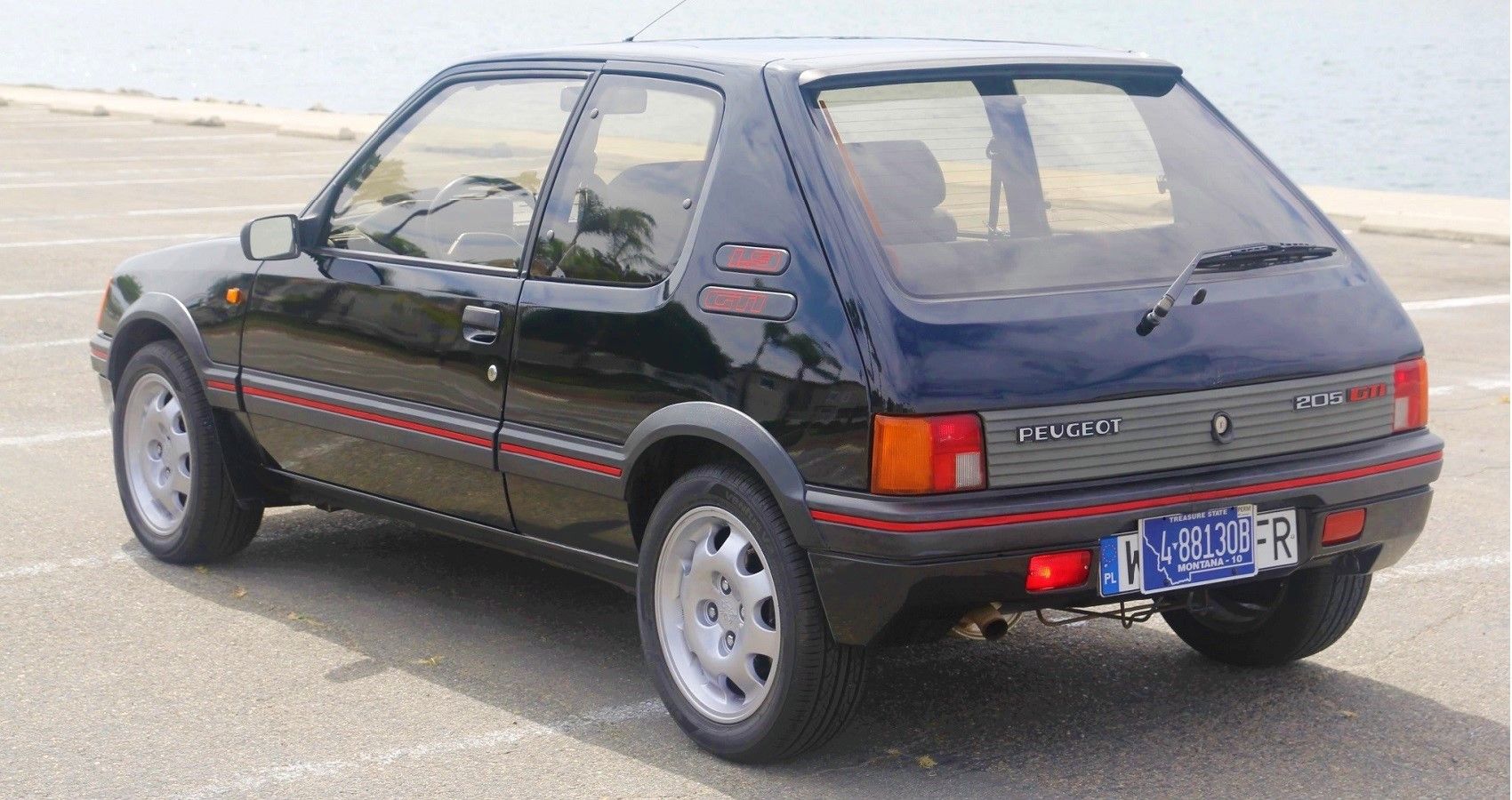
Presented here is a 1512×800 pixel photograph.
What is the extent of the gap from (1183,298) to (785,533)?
1058 millimetres

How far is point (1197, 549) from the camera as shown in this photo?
412cm

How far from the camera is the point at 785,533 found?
161 inches

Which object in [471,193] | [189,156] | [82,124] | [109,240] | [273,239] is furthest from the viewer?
[82,124]

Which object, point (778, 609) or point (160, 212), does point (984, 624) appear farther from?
point (160, 212)

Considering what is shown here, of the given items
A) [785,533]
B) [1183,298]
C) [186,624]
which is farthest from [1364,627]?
[186,624]

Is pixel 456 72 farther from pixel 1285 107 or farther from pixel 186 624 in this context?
pixel 1285 107

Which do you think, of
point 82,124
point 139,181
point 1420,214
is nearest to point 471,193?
point 1420,214

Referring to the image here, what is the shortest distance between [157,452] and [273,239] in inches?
41.6

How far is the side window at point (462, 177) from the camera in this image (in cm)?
500

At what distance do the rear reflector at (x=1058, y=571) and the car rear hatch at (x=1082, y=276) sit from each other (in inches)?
6.5

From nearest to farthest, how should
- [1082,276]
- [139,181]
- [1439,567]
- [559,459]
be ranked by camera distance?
[1082,276] → [559,459] → [1439,567] → [139,181]

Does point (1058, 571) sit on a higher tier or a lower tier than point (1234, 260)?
lower

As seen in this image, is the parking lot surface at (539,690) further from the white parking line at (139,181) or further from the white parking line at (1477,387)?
the white parking line at (139,181)

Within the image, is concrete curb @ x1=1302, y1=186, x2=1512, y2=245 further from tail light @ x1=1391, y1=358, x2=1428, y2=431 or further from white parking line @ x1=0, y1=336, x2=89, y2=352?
tail light @ x1=1391, y1=358, x2=1428, y2=431
